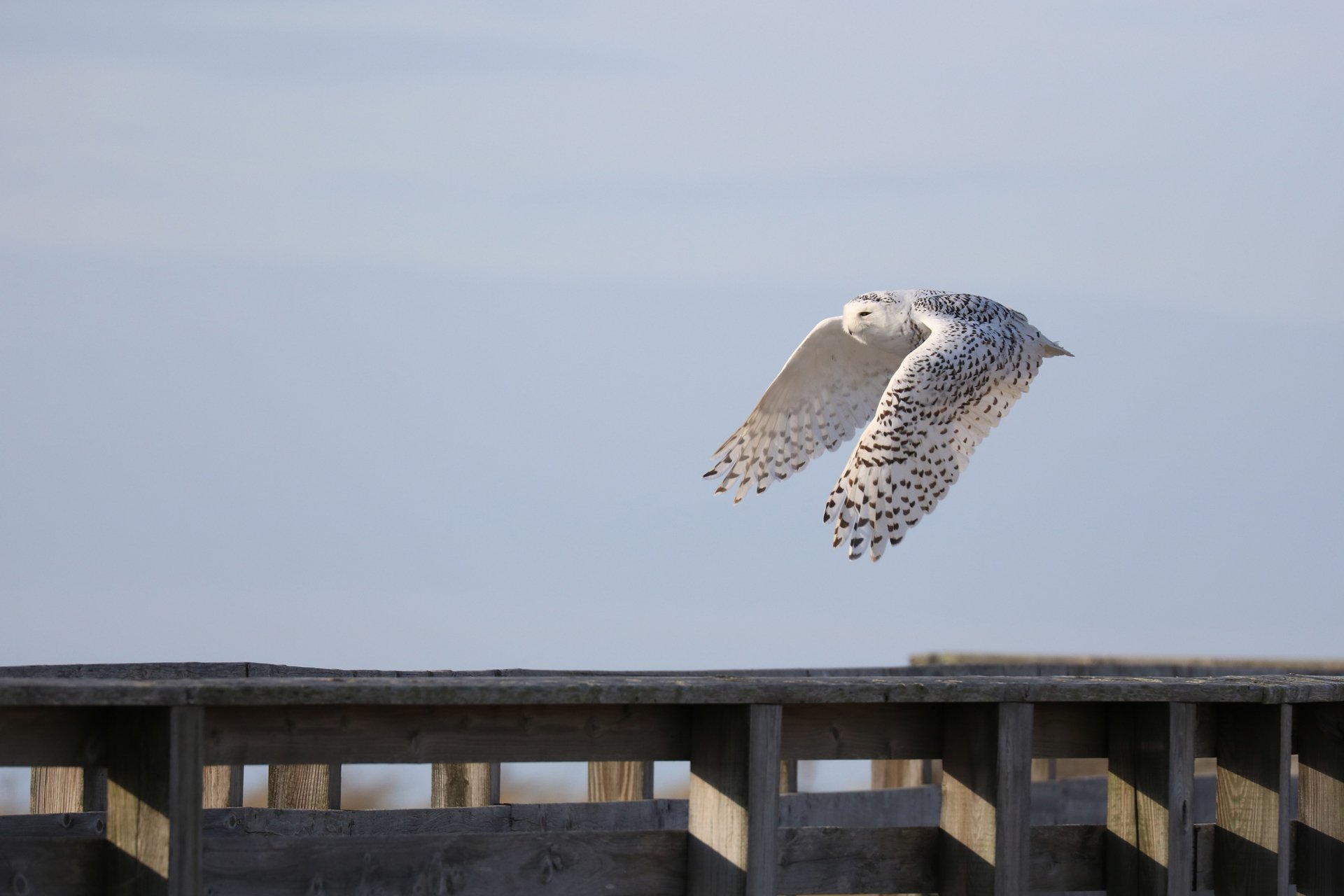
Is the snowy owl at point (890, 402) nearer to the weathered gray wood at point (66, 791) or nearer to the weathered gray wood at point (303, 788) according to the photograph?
the weathered gray wood at point (303, 788)

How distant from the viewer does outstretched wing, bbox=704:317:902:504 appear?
26.0 ft

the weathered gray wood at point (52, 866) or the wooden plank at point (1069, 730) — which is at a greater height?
the wooden plank at point (1069, 730)

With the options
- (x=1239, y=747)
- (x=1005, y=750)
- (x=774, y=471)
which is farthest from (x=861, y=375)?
(x=1005, y=750)

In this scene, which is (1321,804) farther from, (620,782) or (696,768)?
(620,782)

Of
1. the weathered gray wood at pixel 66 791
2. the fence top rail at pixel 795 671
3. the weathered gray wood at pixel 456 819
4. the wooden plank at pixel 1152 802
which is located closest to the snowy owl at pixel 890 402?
the fence top rail at pixel 795 671

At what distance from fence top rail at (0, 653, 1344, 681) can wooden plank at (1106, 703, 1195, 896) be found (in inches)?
23.0

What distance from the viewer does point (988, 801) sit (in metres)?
3.79

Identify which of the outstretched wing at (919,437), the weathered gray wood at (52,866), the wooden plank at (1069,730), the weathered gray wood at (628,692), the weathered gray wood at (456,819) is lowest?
the weathered gray wood at (456,819)

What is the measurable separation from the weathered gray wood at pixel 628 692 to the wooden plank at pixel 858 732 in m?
0.08

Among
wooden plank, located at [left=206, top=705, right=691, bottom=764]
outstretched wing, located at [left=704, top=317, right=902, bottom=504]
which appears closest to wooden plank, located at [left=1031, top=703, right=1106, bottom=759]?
wooden plank, located at [left=206, top=705, right=691, bottom=764]

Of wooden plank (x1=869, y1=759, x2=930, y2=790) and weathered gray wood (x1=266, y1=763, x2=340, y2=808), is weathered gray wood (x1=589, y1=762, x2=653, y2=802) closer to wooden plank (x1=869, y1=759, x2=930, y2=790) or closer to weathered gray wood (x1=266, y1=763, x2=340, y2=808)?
weathered gray wood (x1=266, y1=763, x2=340, y2=808)

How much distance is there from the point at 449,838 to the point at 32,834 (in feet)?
5.62

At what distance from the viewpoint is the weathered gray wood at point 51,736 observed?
3094 millimetres

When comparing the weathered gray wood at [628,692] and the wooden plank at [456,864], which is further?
the wooden plank at [456,864]
